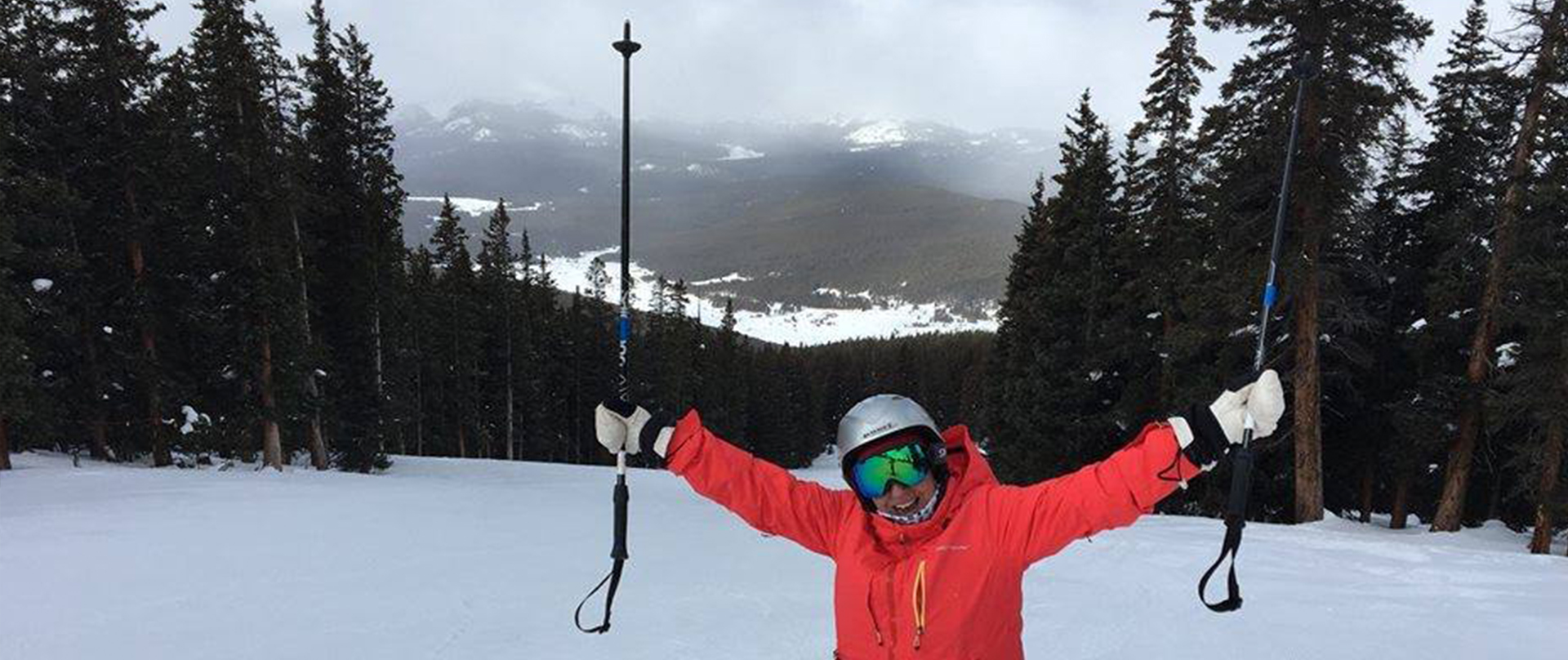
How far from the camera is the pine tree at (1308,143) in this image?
1581 centimetres

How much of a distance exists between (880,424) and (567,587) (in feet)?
24.4

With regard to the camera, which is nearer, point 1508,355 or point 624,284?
point 624,284

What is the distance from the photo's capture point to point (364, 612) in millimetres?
8203

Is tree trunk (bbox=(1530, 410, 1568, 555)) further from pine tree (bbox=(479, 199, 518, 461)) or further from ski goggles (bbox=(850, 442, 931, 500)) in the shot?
pine tree (bbox=(479, 199, 518, 461))

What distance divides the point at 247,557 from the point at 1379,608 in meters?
13.8

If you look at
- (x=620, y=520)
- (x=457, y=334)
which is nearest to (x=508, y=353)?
(x=457, y=334)

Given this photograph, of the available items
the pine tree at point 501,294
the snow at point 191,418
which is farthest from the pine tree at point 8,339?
the pine tree at point 501,294

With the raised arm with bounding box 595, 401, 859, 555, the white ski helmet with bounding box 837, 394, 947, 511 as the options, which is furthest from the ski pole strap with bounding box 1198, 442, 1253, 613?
the raised arm with bounding box 595, 401, 859, 555

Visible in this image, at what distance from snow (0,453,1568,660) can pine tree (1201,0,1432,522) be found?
3.91m

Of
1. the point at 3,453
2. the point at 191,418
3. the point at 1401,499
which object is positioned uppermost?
the point at 191,418

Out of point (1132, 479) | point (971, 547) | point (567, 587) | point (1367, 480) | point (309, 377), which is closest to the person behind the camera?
point (1132, 479)

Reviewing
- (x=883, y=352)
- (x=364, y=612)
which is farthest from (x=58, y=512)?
(x=883, y=352)

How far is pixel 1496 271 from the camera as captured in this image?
53.6ft

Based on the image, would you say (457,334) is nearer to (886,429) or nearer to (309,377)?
(309,377)
